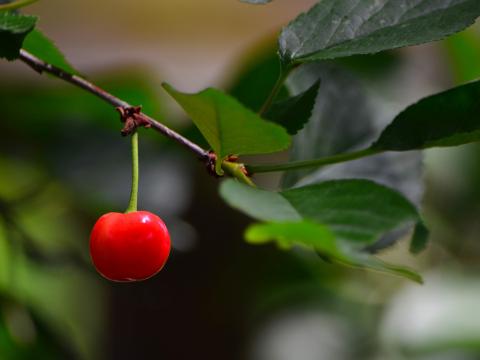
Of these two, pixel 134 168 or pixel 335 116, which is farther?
pixel 335 116

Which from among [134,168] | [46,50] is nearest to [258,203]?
→ [134,168]

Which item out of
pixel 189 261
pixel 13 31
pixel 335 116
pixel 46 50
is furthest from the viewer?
pixel 189 261

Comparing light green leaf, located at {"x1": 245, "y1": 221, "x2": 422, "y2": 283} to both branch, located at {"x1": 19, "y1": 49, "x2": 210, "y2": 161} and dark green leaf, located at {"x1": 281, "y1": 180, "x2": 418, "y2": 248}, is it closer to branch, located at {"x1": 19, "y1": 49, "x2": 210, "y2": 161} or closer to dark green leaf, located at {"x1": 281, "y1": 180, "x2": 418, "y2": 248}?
dark green leaf, located at {"x1": 281, "y1": 180, "x2": 418, "y2": 248}

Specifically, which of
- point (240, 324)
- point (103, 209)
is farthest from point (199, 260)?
point (103, 209)

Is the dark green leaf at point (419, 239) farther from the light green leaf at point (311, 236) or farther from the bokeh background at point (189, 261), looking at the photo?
the bokeh background at point (189, 261)

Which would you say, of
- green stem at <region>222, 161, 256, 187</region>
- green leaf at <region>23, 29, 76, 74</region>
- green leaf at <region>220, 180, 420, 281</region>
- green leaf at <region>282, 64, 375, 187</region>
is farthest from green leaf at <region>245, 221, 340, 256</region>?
green leaf at <region>282, 64, 375, 187</region>

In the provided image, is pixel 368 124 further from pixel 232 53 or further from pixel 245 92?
pixel 232 53

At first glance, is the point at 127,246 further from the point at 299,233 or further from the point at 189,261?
the point at 189,261

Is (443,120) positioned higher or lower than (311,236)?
higher

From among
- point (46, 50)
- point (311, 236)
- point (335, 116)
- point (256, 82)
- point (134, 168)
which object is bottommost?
point (311, 236)
